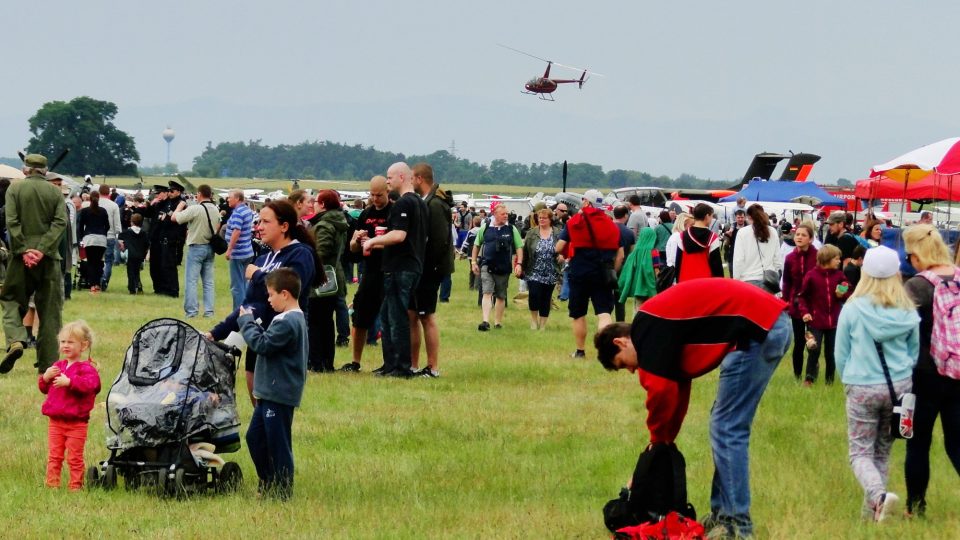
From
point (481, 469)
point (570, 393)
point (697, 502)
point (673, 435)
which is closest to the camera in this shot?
point (673, 435)

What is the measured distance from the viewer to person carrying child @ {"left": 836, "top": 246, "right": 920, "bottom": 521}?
298 inches

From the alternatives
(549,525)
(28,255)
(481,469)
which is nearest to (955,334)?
(549,525)

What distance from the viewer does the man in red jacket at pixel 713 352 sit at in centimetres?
636

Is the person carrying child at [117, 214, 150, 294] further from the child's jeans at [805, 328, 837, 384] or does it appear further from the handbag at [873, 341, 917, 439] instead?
the handbag at [873, 341, 917, 439]

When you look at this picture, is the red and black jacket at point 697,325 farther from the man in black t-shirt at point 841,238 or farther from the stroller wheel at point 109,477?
the man in black t-shirt at point 841,238

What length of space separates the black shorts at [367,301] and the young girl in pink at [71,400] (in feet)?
19.9

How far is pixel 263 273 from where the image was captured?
28.5 ft

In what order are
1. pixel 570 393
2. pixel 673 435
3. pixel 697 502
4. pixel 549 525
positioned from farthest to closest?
1. pixel 570 393
2. pixel 697 502
3. pixel 549 525
4. pixel 673 435

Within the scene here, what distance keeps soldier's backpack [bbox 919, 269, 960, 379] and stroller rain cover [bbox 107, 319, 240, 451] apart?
4090mm

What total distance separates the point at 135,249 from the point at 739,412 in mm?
21863

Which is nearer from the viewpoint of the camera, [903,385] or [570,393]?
[903,385]

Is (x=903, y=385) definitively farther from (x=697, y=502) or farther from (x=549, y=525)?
(x=549, y=525)

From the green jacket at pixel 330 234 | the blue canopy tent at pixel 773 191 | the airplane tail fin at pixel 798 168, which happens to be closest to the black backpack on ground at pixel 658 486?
the green jacket at pixel 330 234

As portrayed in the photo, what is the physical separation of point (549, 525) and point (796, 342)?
292 inches
